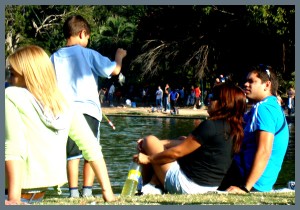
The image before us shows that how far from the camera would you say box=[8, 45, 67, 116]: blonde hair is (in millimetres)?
4816

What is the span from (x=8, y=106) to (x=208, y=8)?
41606mm

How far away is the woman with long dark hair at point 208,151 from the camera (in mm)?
7207

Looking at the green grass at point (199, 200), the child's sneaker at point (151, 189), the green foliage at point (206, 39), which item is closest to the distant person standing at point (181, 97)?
the green foliage at point (206, 39)

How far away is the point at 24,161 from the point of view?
16.2 feet

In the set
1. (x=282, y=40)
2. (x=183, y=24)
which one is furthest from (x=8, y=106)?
(x=183, y=24)

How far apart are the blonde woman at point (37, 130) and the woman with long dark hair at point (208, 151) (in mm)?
2260

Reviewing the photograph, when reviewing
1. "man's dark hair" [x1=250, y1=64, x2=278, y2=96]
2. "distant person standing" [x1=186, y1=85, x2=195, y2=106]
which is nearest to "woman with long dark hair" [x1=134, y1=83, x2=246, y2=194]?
"man's dark hair" [x1=250, y1=64, x2=278, y2=96]

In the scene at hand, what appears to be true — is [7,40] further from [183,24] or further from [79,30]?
[79,30]

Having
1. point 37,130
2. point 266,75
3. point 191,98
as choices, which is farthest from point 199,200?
point 191,98

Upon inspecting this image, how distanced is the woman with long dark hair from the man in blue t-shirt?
188 mm

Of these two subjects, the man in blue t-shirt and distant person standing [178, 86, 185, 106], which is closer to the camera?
the man in blue t-shirt

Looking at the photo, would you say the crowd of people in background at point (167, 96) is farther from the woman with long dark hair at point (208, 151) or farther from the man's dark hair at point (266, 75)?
the woman with long dark hair at point (208, 151)

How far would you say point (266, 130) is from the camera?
7441 millimetres

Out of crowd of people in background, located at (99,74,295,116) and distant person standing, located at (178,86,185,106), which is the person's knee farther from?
distant person standing, located at (178,86,185,106)
